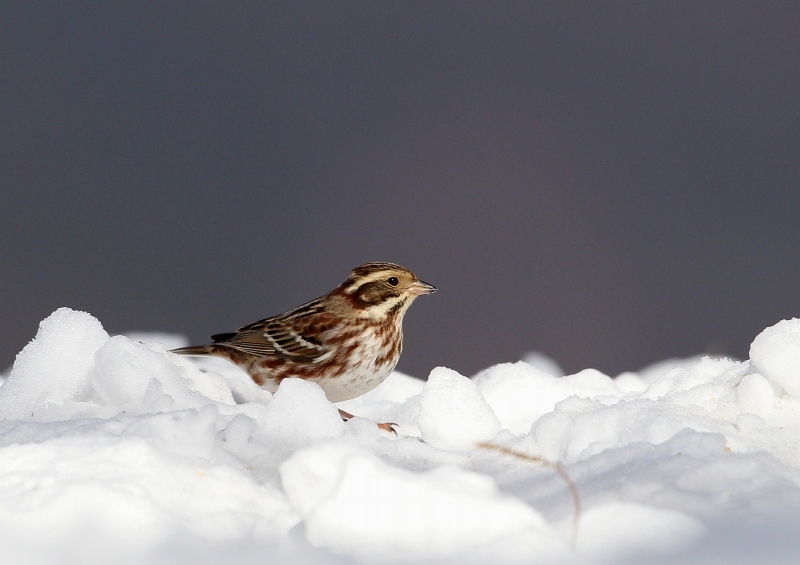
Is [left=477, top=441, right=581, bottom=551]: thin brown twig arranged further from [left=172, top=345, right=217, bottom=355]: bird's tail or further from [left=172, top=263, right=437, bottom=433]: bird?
[left=172, top=345, right=217, bottom=355]: bird's tail

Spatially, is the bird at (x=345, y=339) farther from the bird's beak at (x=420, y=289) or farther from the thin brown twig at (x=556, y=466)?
the thin brown twig at (x=556, y=466)

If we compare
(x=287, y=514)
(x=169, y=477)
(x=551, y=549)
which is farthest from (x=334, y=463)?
(x=551, y=549)

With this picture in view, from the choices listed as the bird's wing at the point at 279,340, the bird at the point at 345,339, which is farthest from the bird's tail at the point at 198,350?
the bird at the point at 345,339

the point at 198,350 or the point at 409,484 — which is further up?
the point at 198,350

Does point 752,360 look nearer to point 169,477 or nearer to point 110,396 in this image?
point 169,477

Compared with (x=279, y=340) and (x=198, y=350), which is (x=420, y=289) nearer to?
(x=279, y=340)

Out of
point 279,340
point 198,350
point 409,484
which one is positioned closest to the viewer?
point 409,484

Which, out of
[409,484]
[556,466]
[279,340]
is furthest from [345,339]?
[409,484]
